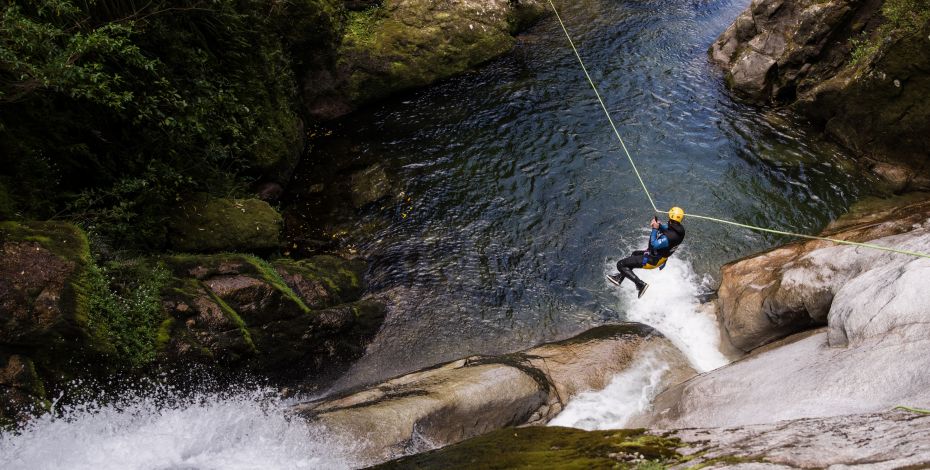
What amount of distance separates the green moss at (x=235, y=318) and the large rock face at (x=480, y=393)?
4.70 feet

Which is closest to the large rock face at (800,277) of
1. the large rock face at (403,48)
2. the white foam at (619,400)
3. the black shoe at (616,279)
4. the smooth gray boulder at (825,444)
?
the white foam at (619,400)

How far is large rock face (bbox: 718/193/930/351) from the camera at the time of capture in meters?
9.40

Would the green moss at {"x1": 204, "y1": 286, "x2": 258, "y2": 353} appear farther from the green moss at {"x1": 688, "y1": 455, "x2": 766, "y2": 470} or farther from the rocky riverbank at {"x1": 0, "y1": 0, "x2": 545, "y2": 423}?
the green moss at {"x1": 688, "y1": 455, "x2": 766, "y2": 470}

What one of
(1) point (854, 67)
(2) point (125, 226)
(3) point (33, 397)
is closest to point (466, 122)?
(2) point (125, 226)

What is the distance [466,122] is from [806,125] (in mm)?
10662

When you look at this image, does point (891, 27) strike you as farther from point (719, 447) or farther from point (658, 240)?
point (719, 447)

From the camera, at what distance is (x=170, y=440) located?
7582 millimetres

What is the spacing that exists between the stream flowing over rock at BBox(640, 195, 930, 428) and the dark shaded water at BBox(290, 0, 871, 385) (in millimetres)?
1967

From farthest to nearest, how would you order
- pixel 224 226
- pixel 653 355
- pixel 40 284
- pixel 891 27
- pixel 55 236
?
pixel 891 27
pixel 224 226
pixel 653 355
pixel 55 236
pixel 40 284

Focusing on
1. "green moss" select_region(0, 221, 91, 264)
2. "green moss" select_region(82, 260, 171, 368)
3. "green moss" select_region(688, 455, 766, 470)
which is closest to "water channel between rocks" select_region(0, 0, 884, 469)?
"green moss" select_region(82, 260, 171, 368)

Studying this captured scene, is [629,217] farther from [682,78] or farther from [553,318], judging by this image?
[682,78]

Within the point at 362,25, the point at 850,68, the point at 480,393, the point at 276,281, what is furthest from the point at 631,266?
the point at 362,25

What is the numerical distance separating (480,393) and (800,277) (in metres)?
6.24

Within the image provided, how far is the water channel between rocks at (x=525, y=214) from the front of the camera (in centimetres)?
787
